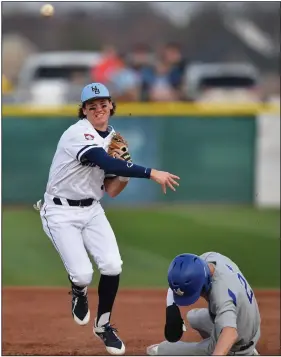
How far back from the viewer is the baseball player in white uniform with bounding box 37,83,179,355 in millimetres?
5004

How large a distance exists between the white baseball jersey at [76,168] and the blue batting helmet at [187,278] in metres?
0.62

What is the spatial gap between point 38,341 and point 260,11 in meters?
25.4

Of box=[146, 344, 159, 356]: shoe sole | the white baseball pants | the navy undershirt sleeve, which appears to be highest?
the navy undershirt sleeve

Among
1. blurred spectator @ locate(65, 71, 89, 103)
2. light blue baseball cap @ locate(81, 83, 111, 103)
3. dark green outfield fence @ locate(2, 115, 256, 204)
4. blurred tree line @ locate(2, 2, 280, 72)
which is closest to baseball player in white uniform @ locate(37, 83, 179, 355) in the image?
light blue baseball cap @ locate(81, 83, 111, 103)

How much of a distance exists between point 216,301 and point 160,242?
6.44 meters

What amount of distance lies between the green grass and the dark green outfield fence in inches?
13.8

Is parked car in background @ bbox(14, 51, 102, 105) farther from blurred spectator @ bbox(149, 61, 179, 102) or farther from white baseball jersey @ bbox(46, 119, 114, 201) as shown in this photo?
white baseball jersey @ bbox(46, 119, 114, 201)

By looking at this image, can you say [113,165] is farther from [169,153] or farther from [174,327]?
[169,153]

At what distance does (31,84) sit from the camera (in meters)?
21.3

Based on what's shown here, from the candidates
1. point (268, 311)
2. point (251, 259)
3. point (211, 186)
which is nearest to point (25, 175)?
point (211, 186)

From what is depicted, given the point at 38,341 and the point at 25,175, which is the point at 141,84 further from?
the point at 38,341

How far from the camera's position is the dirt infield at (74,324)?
20.9ft

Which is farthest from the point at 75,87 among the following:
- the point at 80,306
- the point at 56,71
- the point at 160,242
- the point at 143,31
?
the point at 143,31

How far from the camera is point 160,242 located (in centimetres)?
1154
